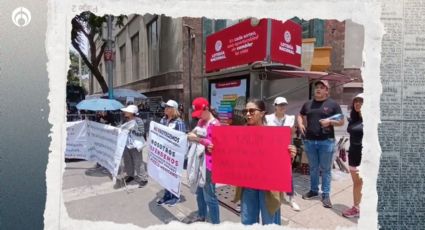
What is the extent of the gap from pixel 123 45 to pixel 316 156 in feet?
17.1

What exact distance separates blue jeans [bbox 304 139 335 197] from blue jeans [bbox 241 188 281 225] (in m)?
1.26

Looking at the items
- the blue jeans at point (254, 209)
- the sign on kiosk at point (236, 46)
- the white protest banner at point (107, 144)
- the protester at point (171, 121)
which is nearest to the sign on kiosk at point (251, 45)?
the sign on kiosk at point (236, 46)

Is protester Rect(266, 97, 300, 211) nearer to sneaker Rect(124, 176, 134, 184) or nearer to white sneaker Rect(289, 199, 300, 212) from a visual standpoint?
white sneaker Rect(289, 199, 300, 212)

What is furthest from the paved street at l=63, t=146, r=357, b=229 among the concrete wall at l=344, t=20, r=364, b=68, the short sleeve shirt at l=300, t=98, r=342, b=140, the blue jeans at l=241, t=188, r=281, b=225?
the concrete wall at l=344, t=20, r=364, b=68

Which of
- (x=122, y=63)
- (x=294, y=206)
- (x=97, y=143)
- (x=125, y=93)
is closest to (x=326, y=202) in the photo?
(x=294, y=206)

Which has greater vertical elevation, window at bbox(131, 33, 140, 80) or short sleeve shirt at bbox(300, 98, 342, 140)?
window at bbox(131, 33, 140, 80)

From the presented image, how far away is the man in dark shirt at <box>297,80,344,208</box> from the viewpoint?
301 centimetres

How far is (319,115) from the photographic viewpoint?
305 centimetres

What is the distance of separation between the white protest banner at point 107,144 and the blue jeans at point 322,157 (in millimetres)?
2618

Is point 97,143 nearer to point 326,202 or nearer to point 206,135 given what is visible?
point 206,135

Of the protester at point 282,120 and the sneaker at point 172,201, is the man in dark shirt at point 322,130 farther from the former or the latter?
the sneaker at point 172,201

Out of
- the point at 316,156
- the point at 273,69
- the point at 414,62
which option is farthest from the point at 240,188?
the point at 273,69

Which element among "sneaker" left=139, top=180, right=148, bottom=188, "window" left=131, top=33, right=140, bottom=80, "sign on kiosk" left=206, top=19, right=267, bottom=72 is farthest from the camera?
"window" left=131, top=33, right=140, bottom=80

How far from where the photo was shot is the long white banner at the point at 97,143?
3975 mm
